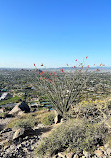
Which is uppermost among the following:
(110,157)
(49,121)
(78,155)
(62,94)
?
(62,94)

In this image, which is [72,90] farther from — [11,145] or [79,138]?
[11,145]

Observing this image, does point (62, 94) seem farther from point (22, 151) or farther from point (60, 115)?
point (22, 151)

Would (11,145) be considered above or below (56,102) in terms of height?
below

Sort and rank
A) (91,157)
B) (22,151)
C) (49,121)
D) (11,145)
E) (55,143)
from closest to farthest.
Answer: (91,157) < (55,143) < (22,151) < (11,145) < (49,121)

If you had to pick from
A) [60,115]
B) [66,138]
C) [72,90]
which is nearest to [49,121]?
[60,115]

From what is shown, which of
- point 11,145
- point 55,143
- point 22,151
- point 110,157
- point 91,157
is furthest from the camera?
point 11,145

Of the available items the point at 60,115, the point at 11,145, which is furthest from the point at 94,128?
the point at 60,115

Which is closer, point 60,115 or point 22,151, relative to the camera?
point 22,151
